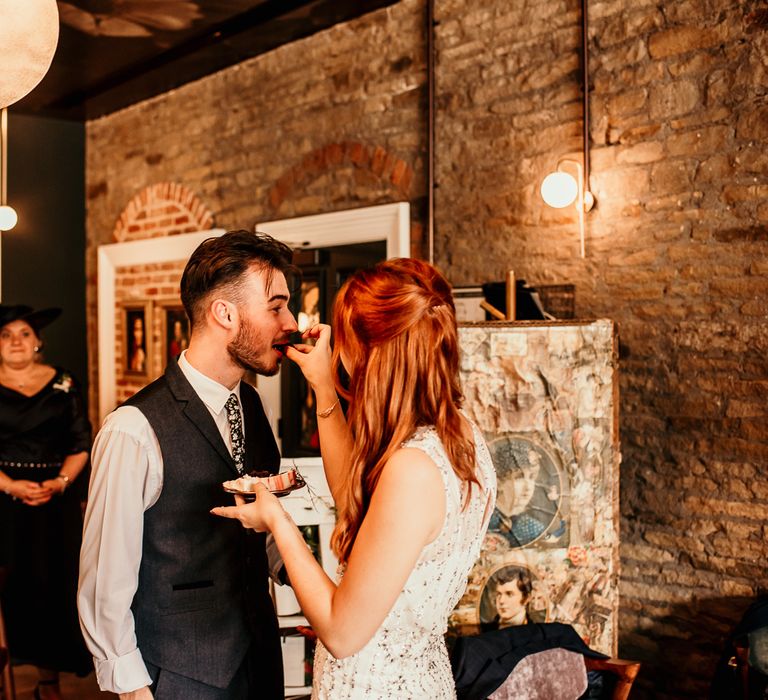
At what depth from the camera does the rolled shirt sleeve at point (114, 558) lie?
1.67 m

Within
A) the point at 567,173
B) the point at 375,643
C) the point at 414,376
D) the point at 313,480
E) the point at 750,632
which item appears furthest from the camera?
the point at 567,173

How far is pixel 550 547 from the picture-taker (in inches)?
104

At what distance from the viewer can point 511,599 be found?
2631 mm

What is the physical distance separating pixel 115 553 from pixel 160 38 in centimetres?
364

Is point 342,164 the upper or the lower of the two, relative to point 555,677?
upper

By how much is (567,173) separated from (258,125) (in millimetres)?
2210

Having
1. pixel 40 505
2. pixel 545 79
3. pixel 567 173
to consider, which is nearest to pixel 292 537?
pixel 567 173

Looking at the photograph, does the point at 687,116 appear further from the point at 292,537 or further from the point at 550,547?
the point at 292,537

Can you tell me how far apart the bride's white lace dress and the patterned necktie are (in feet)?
1.73

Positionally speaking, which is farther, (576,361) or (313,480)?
(313,480)

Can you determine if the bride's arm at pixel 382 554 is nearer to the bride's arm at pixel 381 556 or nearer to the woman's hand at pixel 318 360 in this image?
the bride's arm at pixel 381 556

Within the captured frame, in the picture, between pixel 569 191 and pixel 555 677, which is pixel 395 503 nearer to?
pixel 555 677

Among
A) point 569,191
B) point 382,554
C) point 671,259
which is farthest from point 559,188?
point 382,554

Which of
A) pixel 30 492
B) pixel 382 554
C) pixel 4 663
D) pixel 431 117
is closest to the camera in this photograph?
pixel 382 554
